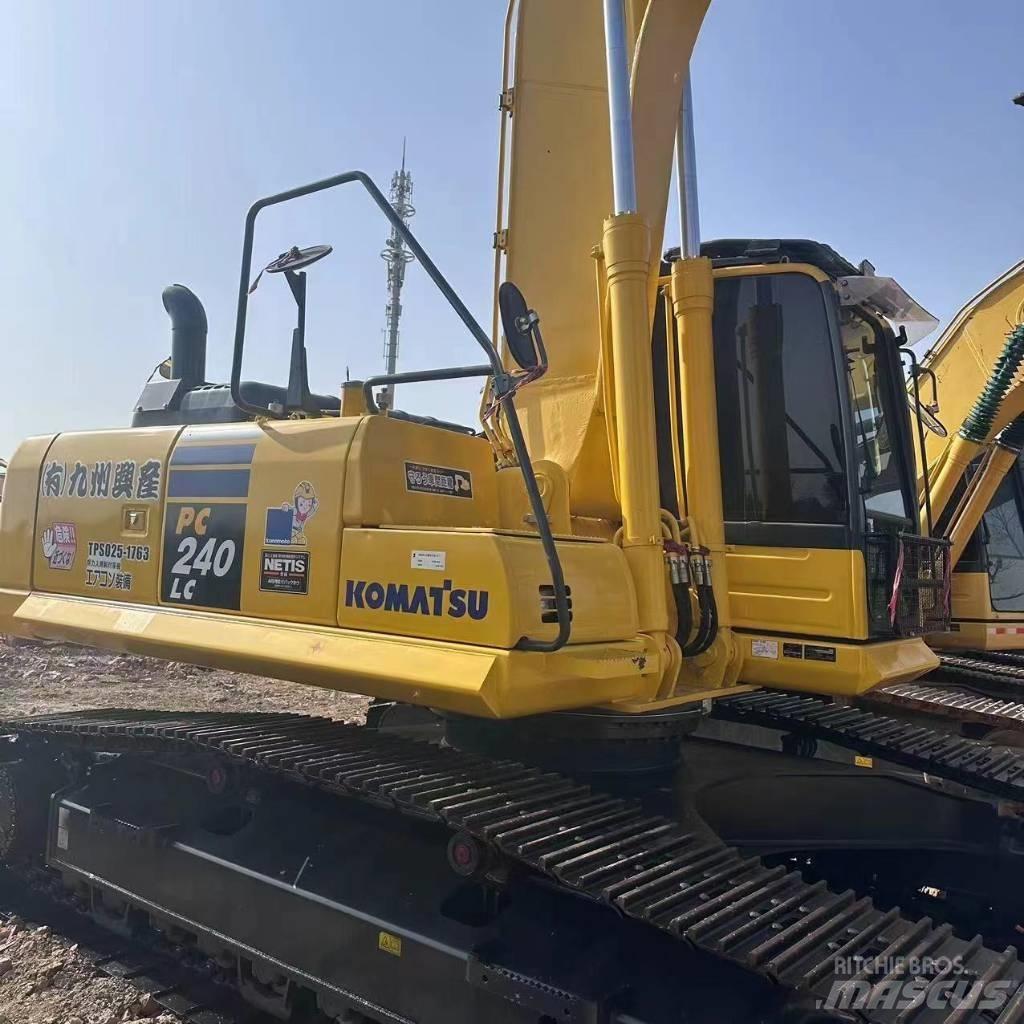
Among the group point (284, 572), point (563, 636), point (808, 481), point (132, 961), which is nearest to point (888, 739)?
point (808, 481)

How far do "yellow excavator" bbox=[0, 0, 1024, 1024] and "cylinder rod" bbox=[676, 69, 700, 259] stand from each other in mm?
16

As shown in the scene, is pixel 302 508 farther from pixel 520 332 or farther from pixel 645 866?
pixel 645 866

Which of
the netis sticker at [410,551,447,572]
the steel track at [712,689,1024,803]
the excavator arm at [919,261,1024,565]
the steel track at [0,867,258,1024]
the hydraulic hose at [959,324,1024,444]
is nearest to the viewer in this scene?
the netis sticker at [410,551,447,572]

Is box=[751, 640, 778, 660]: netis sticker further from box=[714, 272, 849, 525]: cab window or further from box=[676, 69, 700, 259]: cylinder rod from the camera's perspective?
box=[676, 69, 700, 259]: cylinder rod

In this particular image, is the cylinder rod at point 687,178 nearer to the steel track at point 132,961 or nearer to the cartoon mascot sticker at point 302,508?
the cartoon mascot sticker at point 302,508

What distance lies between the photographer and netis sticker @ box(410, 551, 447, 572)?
2.87 meters

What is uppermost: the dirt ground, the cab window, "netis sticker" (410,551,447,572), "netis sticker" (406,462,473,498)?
the cab window

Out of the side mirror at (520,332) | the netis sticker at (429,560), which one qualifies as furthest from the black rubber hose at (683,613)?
the side mirror at (520,332)

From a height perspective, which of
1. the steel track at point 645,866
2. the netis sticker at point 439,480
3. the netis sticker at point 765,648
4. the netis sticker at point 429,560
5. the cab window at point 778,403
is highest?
the cab window at point 778,403

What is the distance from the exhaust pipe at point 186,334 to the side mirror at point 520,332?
2338 mm

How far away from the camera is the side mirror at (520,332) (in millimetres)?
2736

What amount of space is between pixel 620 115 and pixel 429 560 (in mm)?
1678

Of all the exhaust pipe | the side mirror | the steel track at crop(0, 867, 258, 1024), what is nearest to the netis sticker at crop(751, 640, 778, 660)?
the side mirror

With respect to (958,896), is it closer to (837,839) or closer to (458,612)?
(837,839)
